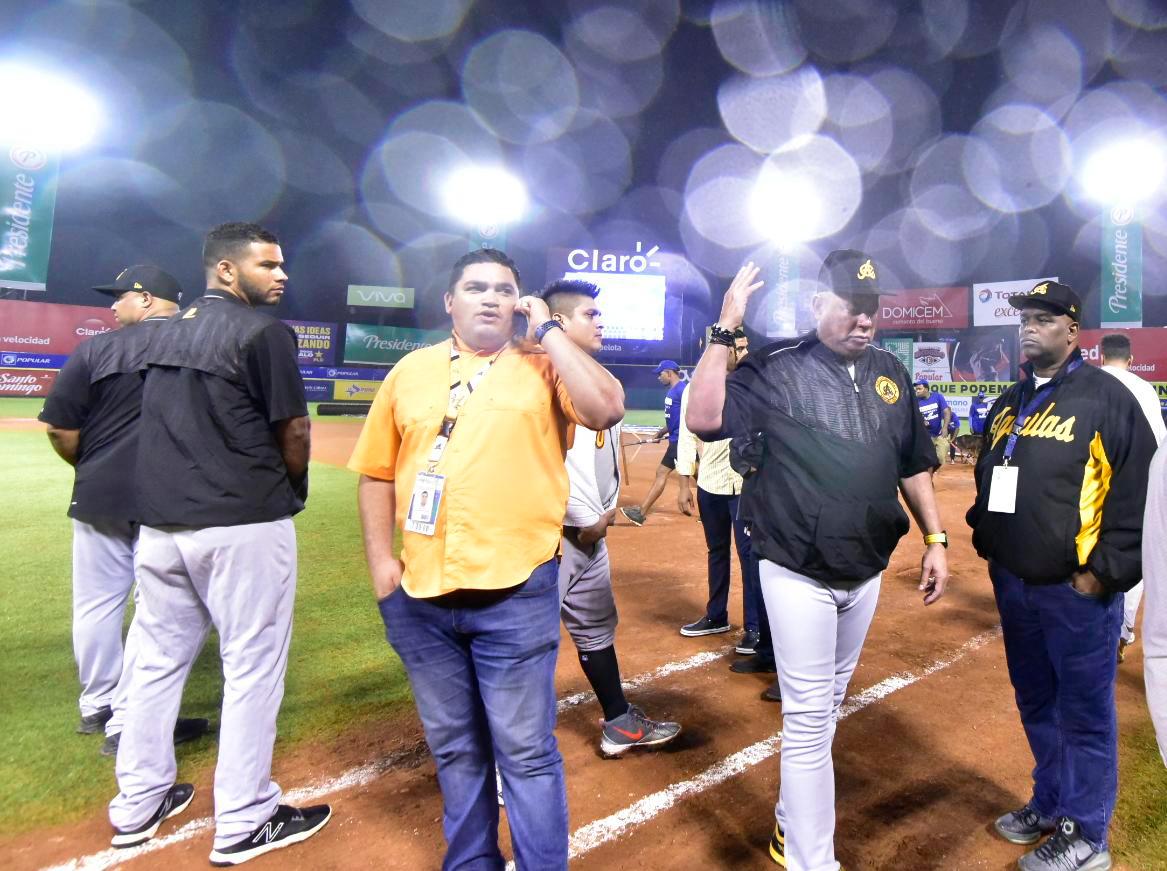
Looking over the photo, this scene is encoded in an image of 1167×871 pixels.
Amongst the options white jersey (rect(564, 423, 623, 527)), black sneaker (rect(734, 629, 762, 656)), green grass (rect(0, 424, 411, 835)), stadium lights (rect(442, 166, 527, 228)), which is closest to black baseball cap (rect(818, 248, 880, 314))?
white jersey (rect(564, 423, 623, 527))

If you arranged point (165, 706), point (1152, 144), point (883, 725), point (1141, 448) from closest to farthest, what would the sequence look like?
point (1141, 448) < point (165, 706) < point (883, 725) < point (1152, 144)

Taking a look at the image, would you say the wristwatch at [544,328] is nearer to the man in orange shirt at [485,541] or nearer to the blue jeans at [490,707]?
the man in orange shirt at [485,541]

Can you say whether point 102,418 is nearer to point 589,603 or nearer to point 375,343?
point 589,603

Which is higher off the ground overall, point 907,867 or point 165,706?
point 165,706

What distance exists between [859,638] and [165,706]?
273 centimetres

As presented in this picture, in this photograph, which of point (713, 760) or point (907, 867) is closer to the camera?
point (907, 867)

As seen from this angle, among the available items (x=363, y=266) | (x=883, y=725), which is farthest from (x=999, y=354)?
(x=363, y=266)

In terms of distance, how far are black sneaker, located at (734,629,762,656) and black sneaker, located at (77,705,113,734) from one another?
3.86 m

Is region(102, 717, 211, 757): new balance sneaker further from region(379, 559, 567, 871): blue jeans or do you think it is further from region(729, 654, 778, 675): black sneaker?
region(729, 654, 778, 675): black sneaker

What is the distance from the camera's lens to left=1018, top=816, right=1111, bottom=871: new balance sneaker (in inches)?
94.7

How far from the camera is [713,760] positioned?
3248mm

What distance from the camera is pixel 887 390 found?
247 cm

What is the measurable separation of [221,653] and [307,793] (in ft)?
3.06

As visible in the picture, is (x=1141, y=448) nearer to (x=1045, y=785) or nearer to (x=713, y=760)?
(x=1045, y=785)
